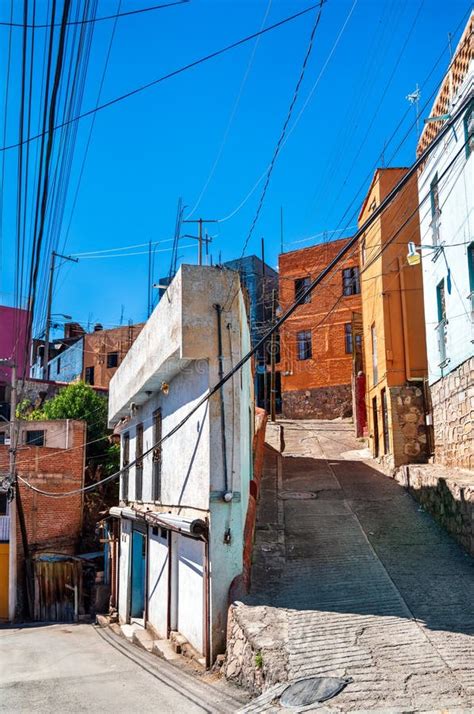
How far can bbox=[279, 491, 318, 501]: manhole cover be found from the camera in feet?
46.2

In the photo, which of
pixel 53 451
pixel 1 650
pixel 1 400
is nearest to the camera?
pixel 1 650

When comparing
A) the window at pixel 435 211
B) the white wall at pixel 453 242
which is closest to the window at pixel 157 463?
the white wall at pixel 453 242

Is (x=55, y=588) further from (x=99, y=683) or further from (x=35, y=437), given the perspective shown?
(x=99, y=683)

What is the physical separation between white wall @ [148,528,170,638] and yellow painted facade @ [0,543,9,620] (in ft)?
33.0

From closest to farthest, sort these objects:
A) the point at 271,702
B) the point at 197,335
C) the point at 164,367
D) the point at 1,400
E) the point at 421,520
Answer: the point at 271,702, the point at 197,335, the point at 164,367, the point at 421,520, the point at 1,400

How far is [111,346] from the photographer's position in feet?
138

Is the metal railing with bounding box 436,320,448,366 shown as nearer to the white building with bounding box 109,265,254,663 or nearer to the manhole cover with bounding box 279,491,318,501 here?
the manhole cover with bounding box 279,491,318,501

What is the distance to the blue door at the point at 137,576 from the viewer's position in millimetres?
15719

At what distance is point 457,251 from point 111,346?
107 feet

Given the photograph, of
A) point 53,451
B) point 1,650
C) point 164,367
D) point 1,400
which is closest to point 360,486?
point 164,367

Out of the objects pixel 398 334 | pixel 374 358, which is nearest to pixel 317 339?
pixel 374 358

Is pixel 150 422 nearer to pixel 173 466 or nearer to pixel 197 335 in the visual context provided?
pixel 173 466

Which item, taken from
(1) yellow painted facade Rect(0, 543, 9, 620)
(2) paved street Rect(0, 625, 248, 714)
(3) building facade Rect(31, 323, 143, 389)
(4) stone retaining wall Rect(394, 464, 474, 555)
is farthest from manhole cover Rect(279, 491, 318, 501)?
(3) building facade Rect(31, 323, 143, 389)

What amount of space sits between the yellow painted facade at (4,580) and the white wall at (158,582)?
33.0 feet
